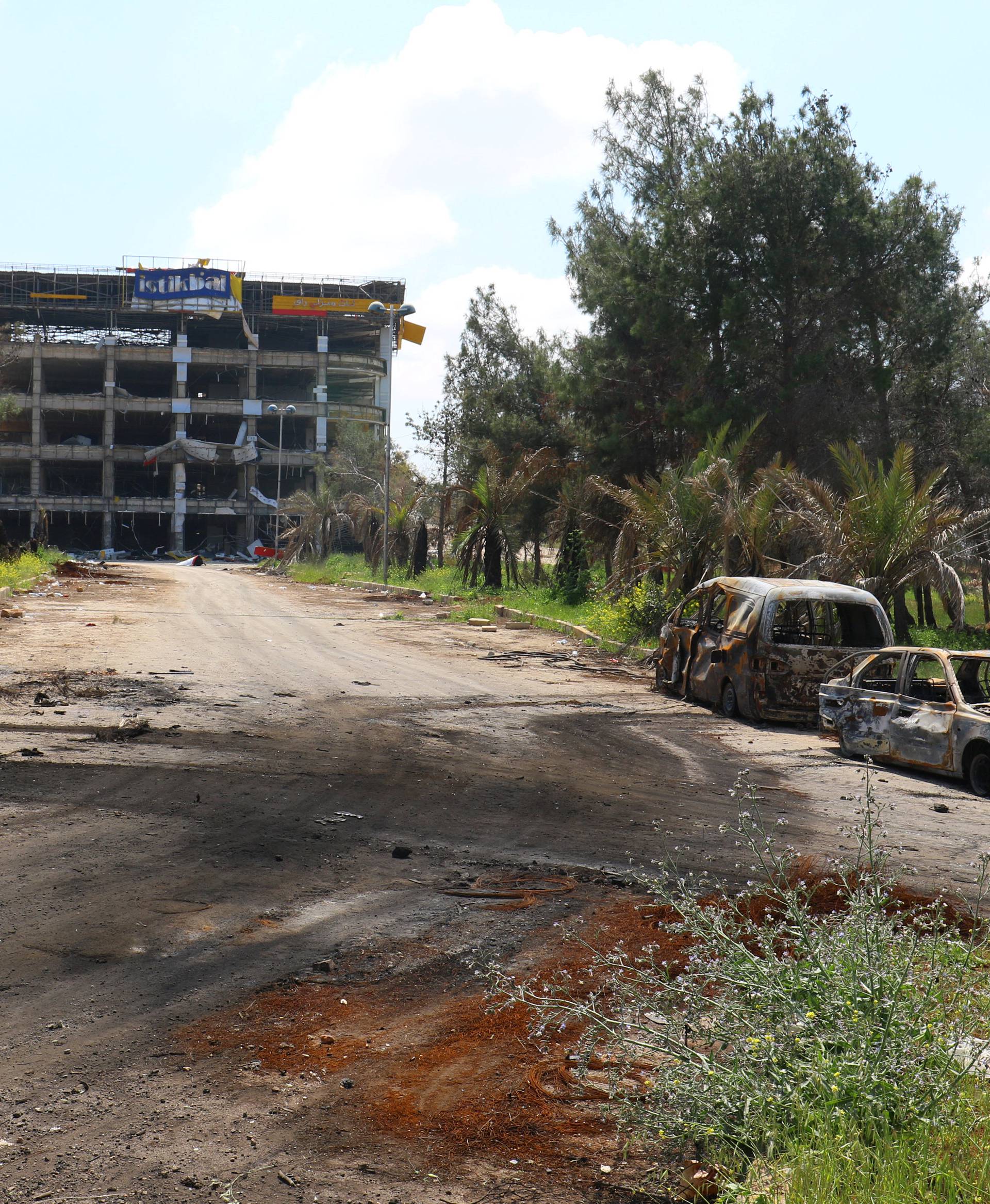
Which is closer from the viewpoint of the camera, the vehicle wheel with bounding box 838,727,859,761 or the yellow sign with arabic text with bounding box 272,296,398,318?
the vehicle wheel with bounding box 838,727,859,761

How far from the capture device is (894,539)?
1641 cm

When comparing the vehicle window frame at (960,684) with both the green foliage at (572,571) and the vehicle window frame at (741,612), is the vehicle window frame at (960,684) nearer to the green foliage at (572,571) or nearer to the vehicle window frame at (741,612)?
the vehicle window frame at (741,612)

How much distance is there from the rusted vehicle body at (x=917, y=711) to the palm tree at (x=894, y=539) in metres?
4.50

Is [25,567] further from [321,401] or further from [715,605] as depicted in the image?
[321,401]

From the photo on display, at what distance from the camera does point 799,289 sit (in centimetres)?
2934

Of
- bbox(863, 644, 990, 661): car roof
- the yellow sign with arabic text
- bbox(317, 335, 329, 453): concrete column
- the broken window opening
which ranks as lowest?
the broken window opening

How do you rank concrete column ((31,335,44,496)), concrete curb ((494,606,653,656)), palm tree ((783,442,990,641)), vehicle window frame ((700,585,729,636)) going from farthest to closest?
concrete column ((31,335,44,496)), concrete curb ((494,606,653,656)), palm tree ((783,442,990,641)), vehicle window frame ((700,585,729,636))

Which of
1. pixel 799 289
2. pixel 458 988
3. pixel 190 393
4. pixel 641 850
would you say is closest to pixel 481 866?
pixel 641 850

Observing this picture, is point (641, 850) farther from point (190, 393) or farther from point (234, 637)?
point (190, 393)

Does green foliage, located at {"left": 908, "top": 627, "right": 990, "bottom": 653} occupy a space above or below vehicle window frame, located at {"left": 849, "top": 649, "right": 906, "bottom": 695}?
below

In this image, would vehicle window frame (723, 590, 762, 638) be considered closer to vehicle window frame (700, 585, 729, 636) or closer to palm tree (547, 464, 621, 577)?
vehicle window frame (700, 585, 729, 636)

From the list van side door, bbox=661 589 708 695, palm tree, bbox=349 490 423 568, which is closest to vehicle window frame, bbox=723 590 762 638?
van side door, bbox=661 589 708 695

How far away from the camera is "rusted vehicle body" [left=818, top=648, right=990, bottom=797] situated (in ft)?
31.3

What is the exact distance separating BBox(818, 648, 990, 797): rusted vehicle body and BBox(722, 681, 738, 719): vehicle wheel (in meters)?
1.53
